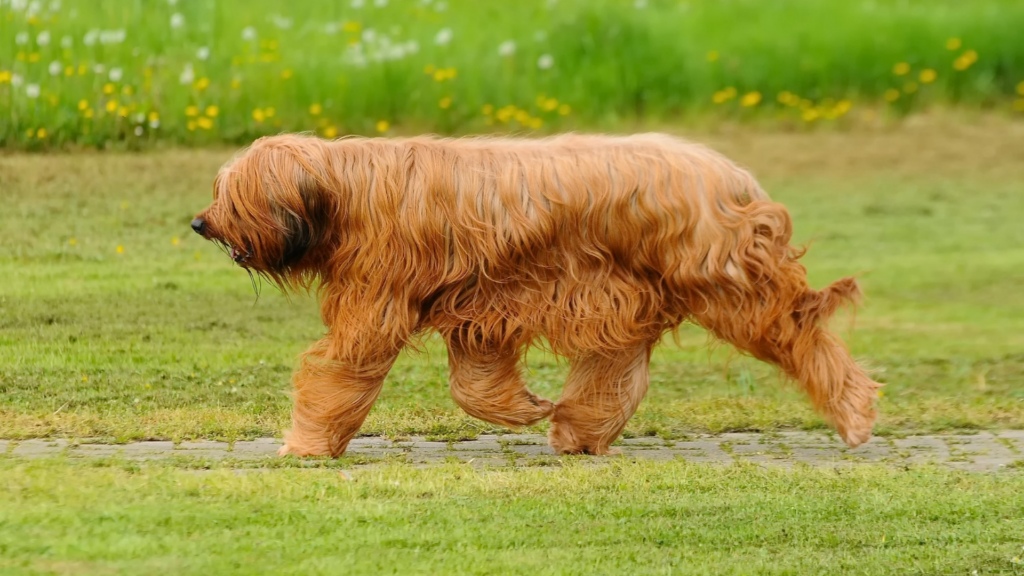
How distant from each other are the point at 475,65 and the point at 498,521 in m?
12.6

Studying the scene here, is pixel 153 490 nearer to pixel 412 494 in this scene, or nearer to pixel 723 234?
pixel 412 494

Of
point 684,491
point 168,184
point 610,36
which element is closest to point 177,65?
point 168,184

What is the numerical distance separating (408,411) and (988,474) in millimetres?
3180

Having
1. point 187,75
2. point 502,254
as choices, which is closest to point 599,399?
point 502,254

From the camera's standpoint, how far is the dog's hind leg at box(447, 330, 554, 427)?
24.4 feet

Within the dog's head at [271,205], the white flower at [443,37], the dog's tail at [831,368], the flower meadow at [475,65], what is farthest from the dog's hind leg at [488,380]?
the white flower at [443,37]

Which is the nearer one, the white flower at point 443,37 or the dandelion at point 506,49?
the white flower at point 443,37

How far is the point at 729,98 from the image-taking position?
1941cm

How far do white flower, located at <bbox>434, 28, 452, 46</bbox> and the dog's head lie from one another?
11244 millimetres

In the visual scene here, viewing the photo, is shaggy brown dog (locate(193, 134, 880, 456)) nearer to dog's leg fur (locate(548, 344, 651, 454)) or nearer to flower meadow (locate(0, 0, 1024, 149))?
dog's leg fur (locate(548, 344, 651, 454))

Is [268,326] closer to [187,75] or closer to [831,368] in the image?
[831,368]

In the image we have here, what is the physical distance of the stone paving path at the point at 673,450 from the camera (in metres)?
7.45

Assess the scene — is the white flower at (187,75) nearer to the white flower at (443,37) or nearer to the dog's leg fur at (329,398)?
the white flower at (443,37)

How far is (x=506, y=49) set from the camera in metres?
18.6
